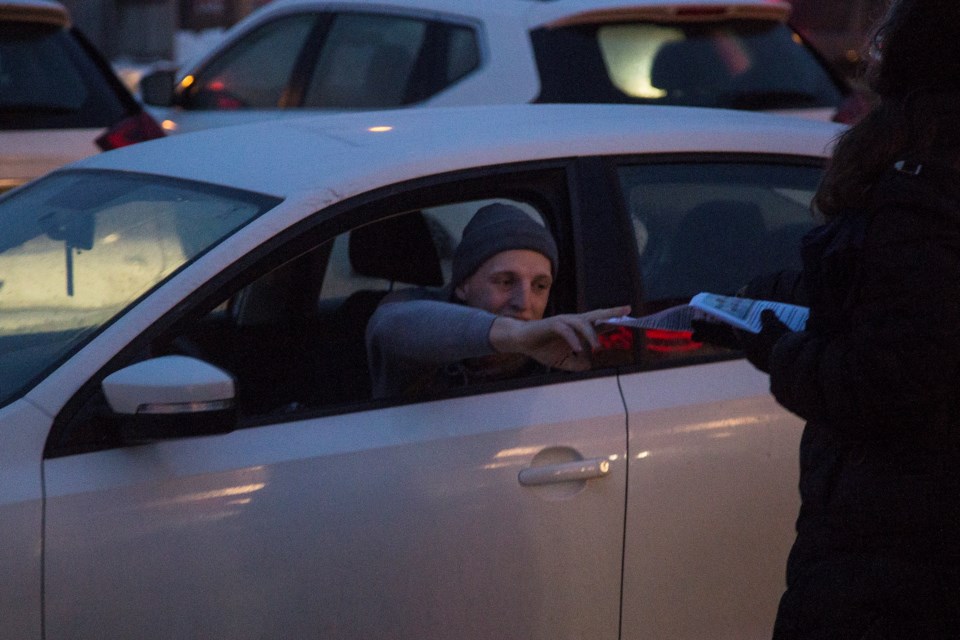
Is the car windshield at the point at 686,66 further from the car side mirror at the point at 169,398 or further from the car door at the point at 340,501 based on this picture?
the car side mirror at the point at 169,398

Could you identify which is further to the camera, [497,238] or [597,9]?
[597,9]

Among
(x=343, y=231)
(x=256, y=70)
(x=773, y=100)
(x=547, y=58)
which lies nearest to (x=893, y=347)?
(x=343, y=231)

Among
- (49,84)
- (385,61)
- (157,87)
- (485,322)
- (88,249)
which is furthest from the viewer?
(157,87)

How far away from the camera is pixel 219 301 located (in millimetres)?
2596

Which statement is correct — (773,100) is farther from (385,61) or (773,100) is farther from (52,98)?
(52,98)

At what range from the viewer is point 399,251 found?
125 inches

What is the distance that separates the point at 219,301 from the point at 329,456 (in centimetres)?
35

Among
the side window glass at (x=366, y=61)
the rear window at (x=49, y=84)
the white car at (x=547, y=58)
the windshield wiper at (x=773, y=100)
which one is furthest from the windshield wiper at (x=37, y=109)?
the windshield wiper at (x=773, y=100)

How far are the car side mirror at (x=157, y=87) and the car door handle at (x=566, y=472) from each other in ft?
16.3

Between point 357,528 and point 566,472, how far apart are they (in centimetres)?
43

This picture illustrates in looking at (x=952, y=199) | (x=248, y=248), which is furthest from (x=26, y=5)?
(x=952, y=199)

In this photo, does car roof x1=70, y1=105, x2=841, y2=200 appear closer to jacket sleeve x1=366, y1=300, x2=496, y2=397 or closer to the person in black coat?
jacket sleeve x1=366, y1=300, x2=496, y2=397

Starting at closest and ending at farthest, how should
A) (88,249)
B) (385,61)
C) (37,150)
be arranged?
(88,249) → (37,150) → (385,61)

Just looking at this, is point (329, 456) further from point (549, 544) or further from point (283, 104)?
point (283, 104)
